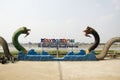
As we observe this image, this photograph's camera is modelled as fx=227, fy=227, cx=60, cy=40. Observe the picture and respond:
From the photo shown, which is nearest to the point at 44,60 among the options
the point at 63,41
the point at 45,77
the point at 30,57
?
the point at 30,57

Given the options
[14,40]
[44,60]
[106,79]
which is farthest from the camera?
[14,40]

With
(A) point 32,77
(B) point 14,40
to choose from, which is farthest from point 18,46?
(A) point 32,77

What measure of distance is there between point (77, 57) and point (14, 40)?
7814mm

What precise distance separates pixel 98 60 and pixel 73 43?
5.96m

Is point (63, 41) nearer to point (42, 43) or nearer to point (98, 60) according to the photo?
point (42, 43)

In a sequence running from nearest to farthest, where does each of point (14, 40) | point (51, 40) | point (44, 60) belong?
point (44, 60), point (14, 40), point (51, 40)

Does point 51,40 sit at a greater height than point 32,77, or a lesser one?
greater

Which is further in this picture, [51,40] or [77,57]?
[51,40]

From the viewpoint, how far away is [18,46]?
2692 centimetres

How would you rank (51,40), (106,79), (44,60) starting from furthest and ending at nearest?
1. (51,40)
2. (44,60)
3. (106,79)

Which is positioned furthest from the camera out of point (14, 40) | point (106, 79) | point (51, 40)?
point (51, 40)

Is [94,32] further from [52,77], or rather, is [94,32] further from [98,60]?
[52,77]

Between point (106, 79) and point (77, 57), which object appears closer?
point (106, 79)

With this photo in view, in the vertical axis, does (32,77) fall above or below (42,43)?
below
